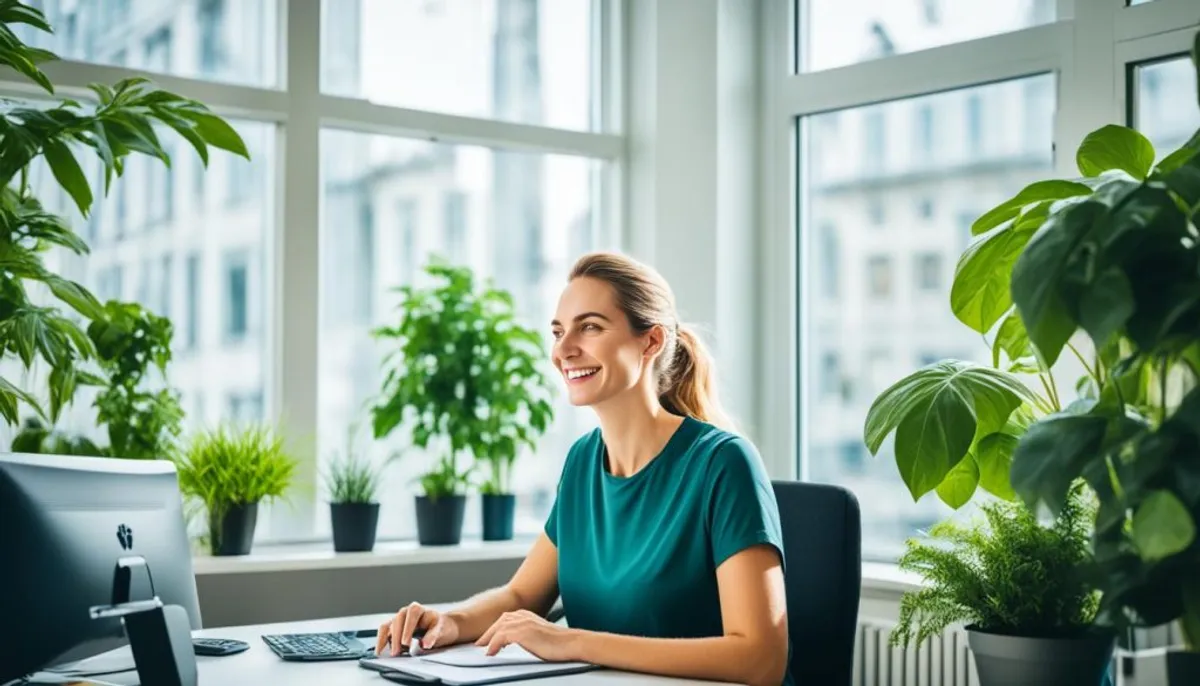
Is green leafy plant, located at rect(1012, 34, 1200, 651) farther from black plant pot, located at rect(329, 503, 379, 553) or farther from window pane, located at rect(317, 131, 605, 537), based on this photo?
window pane, located at rect(317, 131, 605, 537)

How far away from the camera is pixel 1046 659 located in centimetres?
201

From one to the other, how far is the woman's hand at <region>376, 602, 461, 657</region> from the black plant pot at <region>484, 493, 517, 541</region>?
1.39 m

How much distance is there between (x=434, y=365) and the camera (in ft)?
11.2

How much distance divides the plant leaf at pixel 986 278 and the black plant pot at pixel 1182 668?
2.90 feet

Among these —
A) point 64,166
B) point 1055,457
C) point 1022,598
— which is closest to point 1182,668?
point 1055,457

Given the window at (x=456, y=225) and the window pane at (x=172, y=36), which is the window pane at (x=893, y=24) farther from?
the window pane at (x=172, y=36)

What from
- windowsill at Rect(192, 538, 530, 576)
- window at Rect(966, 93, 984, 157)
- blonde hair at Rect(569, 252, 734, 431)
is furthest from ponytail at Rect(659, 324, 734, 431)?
window at Rect(966, 93, 984, 157)

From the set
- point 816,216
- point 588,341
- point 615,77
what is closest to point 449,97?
point 615,77

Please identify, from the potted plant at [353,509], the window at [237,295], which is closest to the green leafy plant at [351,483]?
the potted plant at [353,509]

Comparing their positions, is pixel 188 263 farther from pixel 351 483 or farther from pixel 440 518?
pixel 440 518

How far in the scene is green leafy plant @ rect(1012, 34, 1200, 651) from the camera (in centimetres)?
134

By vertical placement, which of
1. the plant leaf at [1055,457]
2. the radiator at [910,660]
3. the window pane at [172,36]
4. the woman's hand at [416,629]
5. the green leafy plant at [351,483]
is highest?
the window pane at [172,36]

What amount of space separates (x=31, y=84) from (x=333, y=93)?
2.66 feet

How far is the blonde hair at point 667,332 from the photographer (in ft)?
7.41
